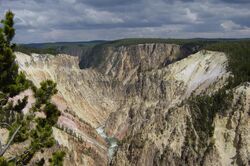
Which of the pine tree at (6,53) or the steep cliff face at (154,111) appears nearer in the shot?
the pine tree at (6,53)

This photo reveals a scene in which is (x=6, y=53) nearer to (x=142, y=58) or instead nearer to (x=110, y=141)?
(x=110, y=141)

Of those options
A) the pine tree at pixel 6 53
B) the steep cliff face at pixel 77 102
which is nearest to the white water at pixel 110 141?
the steep cliff face at pixel 77 102

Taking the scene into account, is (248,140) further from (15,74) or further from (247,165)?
Result: (15,74)

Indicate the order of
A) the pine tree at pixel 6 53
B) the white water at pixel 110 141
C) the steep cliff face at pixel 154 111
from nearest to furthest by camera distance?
1. the pine tree at pixel 6 53
2. the steep cliff face at pixel 154 111
3. the white water at pixel 110 141

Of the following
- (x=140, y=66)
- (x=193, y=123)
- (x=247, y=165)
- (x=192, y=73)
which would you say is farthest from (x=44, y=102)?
(x=140, y=66)

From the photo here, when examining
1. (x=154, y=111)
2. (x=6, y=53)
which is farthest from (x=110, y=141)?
(x=6, y=53)

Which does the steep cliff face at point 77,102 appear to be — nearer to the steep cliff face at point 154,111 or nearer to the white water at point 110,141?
the steep cliff face at point 154,111

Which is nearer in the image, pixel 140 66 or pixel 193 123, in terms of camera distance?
pixel 193 123

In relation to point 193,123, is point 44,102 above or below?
above
